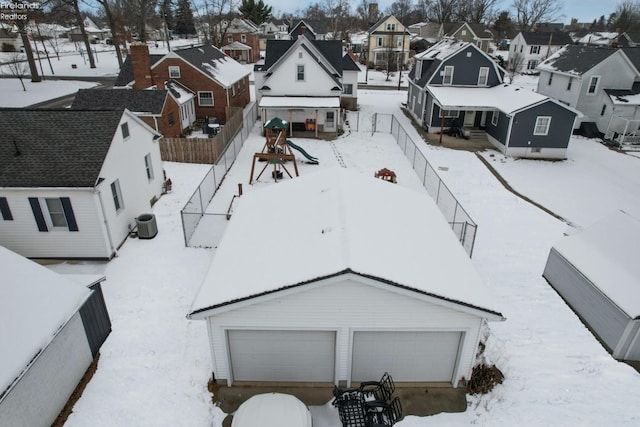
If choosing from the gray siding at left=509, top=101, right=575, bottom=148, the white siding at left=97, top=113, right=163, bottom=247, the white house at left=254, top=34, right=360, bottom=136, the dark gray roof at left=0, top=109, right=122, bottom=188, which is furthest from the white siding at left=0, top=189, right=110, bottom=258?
the gray siding at left=509, top=101, right=575, bottom=148

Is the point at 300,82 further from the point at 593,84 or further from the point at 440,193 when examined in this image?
the point at 593,84

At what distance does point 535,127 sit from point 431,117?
8.00m

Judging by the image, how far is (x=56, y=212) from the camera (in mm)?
15102

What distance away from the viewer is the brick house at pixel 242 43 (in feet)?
243

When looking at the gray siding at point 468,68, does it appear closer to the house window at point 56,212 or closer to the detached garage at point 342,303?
the detached garage at point 342,303

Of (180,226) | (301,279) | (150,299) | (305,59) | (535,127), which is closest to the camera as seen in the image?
(301,279)

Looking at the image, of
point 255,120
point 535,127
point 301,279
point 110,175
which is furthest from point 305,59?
point 301,279

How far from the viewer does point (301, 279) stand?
945 centimetres

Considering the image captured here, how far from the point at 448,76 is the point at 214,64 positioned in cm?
2099

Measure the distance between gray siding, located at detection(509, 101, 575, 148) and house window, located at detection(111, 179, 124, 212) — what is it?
86.7 feet

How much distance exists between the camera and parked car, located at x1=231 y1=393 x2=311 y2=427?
27.9 ft

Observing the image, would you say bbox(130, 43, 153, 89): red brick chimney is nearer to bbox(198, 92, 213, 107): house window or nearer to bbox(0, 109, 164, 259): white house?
bbox(198, 92, 213, 107): house window

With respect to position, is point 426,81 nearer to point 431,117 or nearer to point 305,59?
point 431,117

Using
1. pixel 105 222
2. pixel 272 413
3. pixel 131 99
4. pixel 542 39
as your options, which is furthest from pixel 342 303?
pixel 542 39
